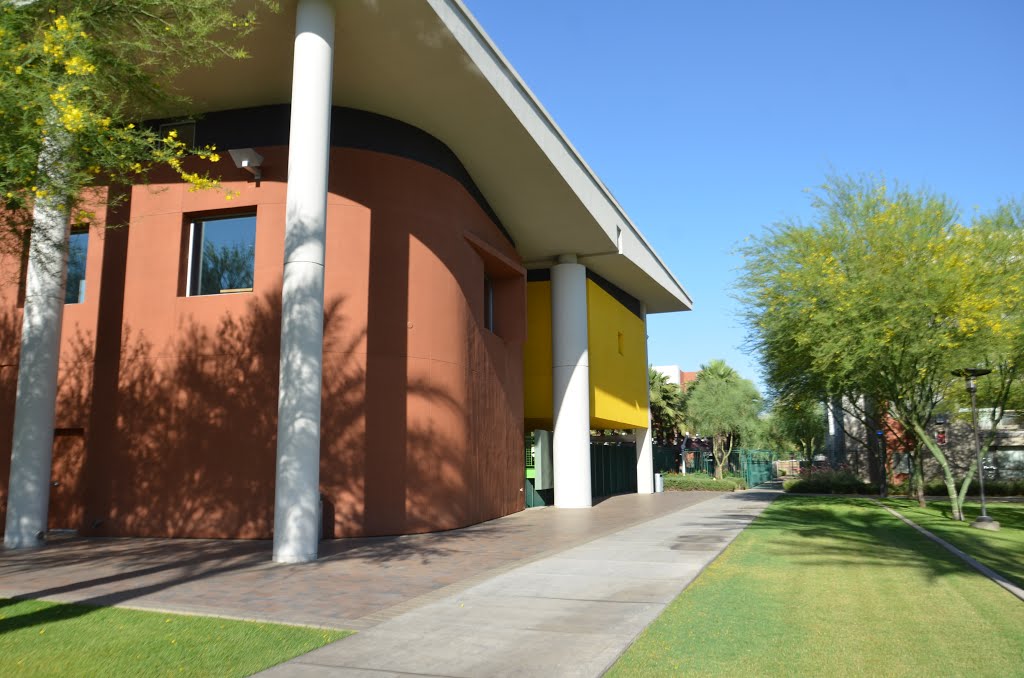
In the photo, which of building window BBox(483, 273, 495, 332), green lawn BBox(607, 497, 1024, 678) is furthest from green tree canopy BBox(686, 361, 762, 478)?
green lawn BBox(607, 497, 1024, 678)

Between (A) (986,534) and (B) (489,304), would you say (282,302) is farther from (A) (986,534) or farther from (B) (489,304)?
(A) (986,534)

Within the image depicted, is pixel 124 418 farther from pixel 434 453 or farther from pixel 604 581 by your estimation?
pixel 604 581

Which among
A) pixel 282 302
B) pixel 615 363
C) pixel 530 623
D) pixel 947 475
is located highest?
pixel 615 363

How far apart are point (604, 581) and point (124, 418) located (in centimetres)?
1047

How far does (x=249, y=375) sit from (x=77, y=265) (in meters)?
5.06

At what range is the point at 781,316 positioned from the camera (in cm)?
2002

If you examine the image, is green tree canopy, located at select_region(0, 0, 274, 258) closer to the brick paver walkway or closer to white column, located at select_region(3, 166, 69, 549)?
white column, located at select_region(3, 166, 69, 549)

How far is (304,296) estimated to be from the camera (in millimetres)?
11281

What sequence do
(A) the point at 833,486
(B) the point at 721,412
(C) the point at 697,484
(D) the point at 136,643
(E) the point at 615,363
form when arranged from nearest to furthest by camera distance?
1. (D) the point at 136,643
2. (E) the point at 615,363
3. (A) the point at 833,486
4. (C) the point at 697,484
5. (B) the point at 721,412

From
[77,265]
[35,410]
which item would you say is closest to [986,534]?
[35,410]

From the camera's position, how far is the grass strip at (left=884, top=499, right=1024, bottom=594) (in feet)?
35.4

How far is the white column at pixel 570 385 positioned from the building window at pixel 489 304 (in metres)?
3.20

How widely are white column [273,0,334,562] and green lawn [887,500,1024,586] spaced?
9.77m

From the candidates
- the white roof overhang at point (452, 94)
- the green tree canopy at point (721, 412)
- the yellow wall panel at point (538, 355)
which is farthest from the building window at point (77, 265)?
the green tree canopy at point (721, 412)
